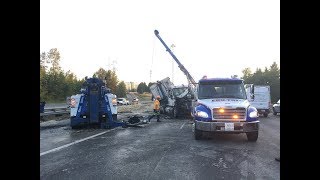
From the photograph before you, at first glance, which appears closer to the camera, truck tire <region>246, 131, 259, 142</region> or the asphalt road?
the asphalt road

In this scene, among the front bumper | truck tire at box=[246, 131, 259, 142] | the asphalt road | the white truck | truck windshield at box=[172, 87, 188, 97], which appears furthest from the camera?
the white truck

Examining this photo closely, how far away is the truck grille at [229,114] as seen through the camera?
11.2 meters

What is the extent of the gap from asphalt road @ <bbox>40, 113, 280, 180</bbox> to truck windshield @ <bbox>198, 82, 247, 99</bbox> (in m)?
1.66

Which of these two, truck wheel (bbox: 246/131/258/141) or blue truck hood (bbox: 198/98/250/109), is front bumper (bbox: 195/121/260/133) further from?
blue truck hood (bbox: 198/98/250/109)

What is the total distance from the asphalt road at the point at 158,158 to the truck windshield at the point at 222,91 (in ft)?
5.45

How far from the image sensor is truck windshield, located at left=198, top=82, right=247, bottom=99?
12516 millimetres

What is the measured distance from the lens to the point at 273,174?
263 inches

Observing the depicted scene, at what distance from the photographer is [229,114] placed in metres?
11.2

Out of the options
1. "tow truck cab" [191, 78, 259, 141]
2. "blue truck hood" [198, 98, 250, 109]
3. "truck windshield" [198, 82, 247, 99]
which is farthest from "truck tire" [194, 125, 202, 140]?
"truck windshield" [198, 82, 247, 99]

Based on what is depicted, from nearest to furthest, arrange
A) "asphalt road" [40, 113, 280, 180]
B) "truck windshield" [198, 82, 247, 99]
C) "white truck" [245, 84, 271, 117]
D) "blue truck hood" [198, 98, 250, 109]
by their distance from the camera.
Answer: "asphalt road" [40, 113, 280, 180] → "blue truck hood" [198, 98, 250, 109] → "truck windshield" [198, 82, 247, 99] → "white truck" [245, 84, 271, 117]

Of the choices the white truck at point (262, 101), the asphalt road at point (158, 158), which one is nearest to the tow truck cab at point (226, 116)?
the asphalt road at point (158, 158)

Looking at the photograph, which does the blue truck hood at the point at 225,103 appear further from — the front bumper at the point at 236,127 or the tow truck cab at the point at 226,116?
the front bumper at the point at 236,127
